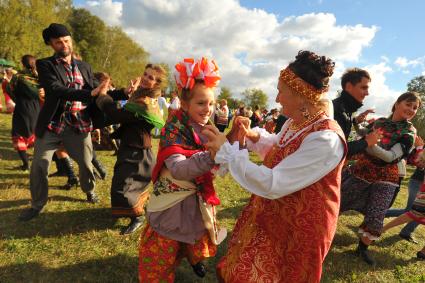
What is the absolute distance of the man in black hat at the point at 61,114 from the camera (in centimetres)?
373

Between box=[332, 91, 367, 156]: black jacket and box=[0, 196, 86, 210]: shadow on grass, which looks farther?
box=[0, 196, 86, 210]: shadow on grass

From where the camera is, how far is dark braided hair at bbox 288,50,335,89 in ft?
5.83

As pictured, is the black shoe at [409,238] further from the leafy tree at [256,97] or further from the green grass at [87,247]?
the leafy tree at [256,97]

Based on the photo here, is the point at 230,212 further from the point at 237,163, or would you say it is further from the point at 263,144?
the point at 237,163

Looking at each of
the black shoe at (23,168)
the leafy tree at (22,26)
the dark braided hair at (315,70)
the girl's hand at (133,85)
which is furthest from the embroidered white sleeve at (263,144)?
the leafy tree at (22,26)

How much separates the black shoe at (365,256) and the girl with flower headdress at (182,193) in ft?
8.72

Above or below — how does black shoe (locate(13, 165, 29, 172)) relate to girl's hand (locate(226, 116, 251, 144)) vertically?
below

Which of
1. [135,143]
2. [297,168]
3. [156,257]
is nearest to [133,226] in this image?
[135,143]

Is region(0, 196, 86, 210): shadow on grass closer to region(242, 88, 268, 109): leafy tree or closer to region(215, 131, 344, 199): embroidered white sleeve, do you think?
region(215, 131, 344, 199): embroidered white sleeve

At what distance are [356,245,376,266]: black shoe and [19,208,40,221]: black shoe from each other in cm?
464

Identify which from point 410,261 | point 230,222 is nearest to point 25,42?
point 230,222

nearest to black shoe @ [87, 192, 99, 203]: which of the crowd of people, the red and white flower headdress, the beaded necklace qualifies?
the crowd of people

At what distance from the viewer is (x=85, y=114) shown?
4.24 meters

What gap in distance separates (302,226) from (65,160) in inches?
193
